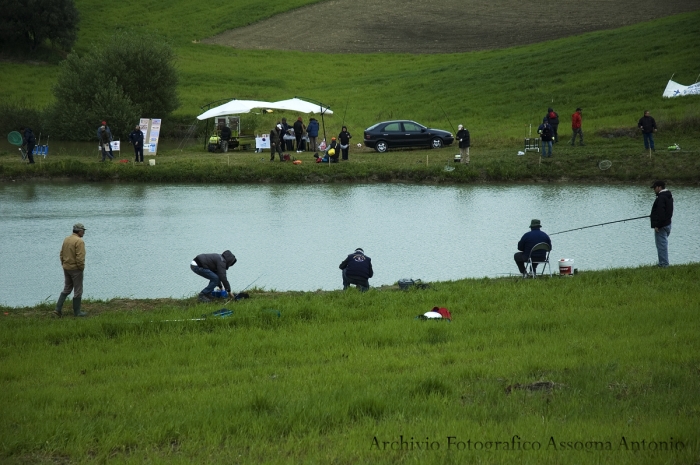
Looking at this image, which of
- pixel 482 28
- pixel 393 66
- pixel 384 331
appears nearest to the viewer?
pixel 384 331

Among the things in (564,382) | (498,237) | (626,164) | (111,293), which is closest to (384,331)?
(564,382)

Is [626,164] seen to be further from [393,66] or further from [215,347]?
[393,66]

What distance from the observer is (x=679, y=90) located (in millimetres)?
41969

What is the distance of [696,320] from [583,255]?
808cm

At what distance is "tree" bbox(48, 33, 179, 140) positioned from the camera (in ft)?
152

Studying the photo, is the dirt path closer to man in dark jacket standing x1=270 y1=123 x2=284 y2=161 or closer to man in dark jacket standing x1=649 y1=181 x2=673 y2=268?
man in dark jacket standing x1=270 y1=123 x2=284 y2=161

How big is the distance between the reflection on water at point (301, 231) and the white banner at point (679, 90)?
46.3ft

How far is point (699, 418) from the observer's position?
7473 millimetres

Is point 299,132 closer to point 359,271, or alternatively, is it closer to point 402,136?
point 402,136

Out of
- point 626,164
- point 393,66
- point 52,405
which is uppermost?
point 393,66

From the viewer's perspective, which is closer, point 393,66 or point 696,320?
point 696,320

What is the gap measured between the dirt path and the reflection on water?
42476 mm

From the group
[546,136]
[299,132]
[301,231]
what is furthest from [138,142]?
[546,136]

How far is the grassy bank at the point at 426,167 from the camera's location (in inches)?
1253
